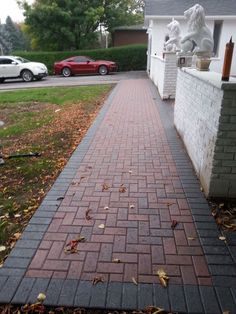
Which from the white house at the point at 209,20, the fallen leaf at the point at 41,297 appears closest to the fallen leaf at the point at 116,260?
the fallen leaf at the point at 41,297

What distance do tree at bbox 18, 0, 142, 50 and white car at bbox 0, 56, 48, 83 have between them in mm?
7357

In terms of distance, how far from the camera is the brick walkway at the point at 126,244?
255 centimetres

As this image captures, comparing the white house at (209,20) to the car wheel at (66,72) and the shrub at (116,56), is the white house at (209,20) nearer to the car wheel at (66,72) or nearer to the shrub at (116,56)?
the shrub at (116,56)

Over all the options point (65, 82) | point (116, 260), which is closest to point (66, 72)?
point (65, 82)

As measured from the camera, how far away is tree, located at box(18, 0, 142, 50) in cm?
2580

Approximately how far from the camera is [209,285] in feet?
8.60

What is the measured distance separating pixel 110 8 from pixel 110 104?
2143cm

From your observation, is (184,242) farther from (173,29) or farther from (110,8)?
(110,8)

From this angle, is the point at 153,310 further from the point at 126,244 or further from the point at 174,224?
the point at 174,224

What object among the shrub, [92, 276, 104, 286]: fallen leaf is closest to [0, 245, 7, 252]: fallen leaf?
[92, 276, 104, 286]: fallen leaf

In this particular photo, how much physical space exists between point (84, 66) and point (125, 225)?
20.8 metres

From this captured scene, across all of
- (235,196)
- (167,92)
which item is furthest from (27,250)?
(167,92)

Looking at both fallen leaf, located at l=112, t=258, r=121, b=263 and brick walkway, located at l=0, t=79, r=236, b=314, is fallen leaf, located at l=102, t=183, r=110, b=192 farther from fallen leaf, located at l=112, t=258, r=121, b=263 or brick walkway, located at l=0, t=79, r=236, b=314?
fallen leaf, located at l=112, t=258, r=121, b=263

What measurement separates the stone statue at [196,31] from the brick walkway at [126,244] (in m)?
3.47
